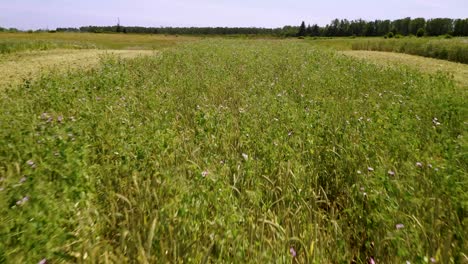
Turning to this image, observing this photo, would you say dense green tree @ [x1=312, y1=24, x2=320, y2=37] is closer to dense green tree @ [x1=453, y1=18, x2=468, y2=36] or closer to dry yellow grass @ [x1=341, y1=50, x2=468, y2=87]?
dense green tree @ [x1=453, y1=18, x2=468, y2=36]

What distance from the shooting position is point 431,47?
1130 inches

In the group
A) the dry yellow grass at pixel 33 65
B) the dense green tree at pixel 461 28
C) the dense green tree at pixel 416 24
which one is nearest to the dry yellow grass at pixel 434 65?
the dry yellow grass at pixel 33 65

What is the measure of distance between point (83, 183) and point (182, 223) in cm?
95

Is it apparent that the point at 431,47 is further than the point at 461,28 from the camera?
No

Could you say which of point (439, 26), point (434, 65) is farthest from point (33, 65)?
point (439, 26)

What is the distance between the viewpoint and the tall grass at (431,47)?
24.9 metres

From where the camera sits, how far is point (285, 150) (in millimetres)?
3227

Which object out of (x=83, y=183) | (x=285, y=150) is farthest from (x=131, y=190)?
(x=285, y=150)

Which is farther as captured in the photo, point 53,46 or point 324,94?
point 53,46

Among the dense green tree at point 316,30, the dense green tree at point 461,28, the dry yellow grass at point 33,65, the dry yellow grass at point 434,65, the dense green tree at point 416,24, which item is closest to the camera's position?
the dry yellow grass at point 33,65

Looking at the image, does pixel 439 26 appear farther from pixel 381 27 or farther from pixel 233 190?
pixel 233 190

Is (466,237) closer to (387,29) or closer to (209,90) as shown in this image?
(209,90)

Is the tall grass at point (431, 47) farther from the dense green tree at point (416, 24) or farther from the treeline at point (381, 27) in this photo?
the dense green tree at point (416, 24)

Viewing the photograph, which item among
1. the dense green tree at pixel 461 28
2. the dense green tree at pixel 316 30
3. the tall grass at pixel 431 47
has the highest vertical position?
the dense green tree at pixel 316 30
